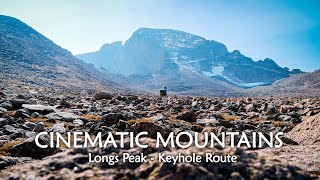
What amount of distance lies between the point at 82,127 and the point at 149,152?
9.94 meters

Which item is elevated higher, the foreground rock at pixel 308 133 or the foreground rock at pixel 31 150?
the foreground rock at pixel 308 133

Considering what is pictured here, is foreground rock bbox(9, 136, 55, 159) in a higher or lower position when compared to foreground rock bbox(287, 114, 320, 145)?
lower

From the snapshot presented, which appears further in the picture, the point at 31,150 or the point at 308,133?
the point at 308,133

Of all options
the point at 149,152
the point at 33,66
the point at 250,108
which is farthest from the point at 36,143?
the point at 33,66

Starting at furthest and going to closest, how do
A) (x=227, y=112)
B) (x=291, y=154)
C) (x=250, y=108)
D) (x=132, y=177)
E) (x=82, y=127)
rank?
(x=250, y=108) < (x=227, y=112) < (x=82, y=127) < (x=291, y=154) < (x=132, y=177)

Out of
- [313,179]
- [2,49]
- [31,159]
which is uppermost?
[2,49]

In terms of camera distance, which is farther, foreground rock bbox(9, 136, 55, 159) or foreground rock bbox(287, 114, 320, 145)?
foreground rock bbox(287, 114, 320, 145)

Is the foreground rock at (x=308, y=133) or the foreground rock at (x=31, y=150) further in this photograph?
the foreground rock at (x=308, y=133)

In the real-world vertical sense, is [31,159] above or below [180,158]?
below

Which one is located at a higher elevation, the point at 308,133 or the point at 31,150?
the point at 308,133

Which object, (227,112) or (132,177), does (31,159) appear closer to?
(132,177)

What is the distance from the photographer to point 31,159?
28.6 feet

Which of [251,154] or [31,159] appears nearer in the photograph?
[251,154]

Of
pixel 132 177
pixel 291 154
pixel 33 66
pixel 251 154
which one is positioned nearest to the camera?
pixel 132 177
